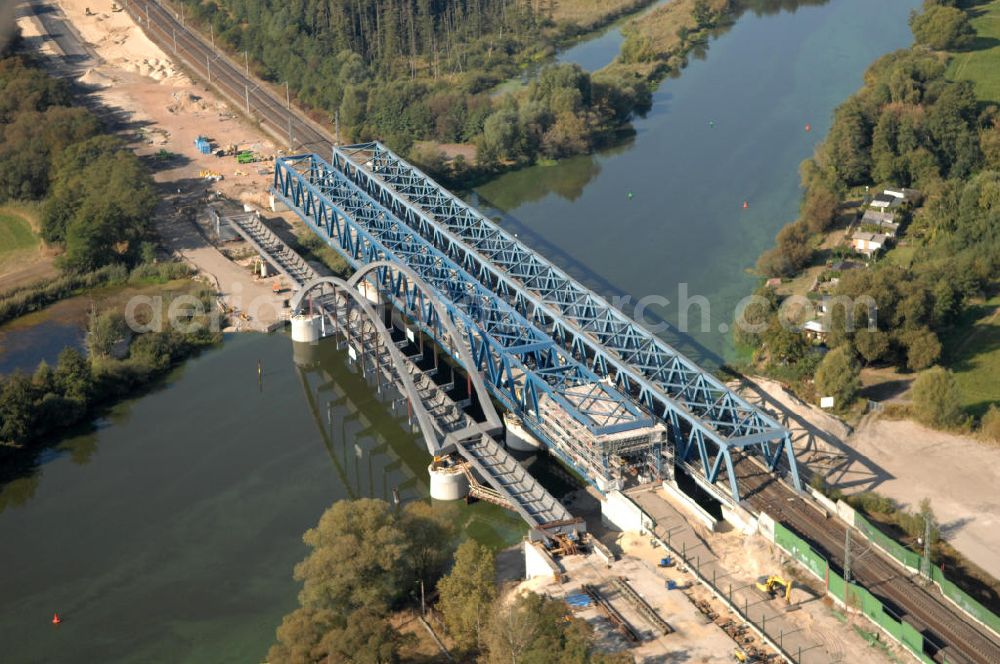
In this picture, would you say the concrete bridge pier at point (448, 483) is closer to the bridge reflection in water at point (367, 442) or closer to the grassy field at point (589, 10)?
the bridge reflection in water at point (367, 442)

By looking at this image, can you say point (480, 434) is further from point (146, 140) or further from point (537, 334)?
point (146, 140)

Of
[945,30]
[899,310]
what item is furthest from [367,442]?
[945,30]

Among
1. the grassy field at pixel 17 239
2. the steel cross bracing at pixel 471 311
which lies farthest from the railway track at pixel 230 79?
the grassy field at pixel 17 239

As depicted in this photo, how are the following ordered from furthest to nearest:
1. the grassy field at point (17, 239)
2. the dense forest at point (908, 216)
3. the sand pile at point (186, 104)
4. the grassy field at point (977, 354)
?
the sand pile at point (186, 104)
the grassy field at point (17, 239)
the dense forest at point (908, 216)
the grassy field at point (977, 354)

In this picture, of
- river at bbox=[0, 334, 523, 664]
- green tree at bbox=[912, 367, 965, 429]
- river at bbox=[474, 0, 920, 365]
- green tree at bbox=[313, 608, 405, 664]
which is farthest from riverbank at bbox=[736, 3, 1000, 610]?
green tree at bbox=[313, 608, 405, 664]

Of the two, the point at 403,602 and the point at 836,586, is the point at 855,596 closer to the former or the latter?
the point at 836,586

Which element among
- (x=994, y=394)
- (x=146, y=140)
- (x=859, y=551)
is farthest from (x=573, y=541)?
(x=146, y=140)
